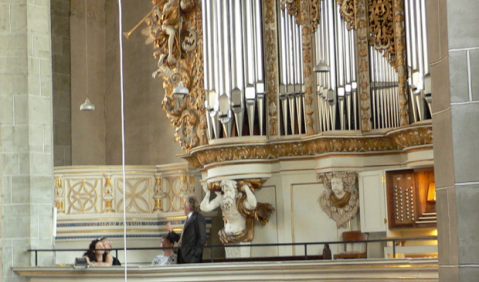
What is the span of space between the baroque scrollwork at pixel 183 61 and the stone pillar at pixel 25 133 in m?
1.72

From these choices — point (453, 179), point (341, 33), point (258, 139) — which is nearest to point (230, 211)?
point (258, 139)

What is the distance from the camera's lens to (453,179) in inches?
175

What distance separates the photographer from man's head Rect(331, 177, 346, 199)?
36.2 ft

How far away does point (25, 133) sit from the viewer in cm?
1126

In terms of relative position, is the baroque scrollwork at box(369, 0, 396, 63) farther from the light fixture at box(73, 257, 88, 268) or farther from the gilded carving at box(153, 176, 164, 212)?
the light fixture at box(73, 257, 88, 268)

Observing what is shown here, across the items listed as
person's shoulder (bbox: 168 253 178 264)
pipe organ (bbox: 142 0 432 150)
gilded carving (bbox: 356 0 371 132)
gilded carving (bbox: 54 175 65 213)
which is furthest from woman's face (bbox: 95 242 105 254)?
gilded carving (bbox: 356 0 371 132)

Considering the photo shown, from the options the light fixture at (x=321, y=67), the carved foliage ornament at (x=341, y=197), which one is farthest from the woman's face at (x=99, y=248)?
the light fixture at (x=321, y=67)

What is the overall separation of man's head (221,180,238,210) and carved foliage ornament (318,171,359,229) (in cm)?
119

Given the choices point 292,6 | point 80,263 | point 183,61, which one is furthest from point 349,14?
point 80,263

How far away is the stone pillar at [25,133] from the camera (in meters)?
11.1

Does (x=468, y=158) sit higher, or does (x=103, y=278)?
(x=468, y=158)

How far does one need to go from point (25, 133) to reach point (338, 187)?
161 inches

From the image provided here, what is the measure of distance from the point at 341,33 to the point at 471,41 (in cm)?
677

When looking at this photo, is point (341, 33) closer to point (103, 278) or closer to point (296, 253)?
point (296, 253)
